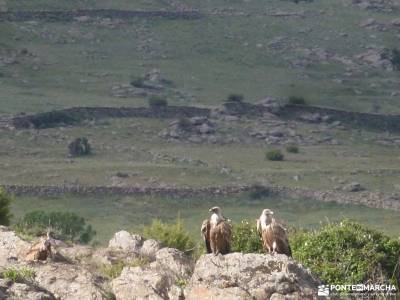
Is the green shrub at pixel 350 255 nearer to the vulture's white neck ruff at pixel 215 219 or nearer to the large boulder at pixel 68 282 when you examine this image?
the vulture's white neck ruff at pixel 215 219

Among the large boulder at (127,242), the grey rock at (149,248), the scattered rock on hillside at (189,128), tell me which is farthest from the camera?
the scattered rock on hillside at (189,128)

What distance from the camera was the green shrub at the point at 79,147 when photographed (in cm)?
5341

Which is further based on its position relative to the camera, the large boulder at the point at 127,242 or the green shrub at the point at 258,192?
the green shrub at the point at 258,192

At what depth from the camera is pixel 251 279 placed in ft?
45.9

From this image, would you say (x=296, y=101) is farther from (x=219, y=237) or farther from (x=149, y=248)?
(x=219, y=237)

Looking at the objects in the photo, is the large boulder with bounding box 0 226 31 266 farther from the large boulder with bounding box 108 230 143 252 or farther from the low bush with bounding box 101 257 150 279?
the large boulder with bounding box 108 230 143 252

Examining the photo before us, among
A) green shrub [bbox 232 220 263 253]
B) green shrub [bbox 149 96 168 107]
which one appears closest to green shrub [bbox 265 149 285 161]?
green shrub [bbox 149 96 168 107]

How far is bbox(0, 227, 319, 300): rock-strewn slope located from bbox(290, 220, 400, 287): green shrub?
1.75 metres

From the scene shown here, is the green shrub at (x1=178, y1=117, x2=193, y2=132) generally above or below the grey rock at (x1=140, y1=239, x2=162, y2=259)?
below

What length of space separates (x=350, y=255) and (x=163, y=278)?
8.55 ft

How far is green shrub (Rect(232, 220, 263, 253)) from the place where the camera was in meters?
19.6

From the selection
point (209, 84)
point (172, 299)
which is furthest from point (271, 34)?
point (172, 299)

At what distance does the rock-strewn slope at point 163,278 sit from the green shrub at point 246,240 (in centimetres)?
112

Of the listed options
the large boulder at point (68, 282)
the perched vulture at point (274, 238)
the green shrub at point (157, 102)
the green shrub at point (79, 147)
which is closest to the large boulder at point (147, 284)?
the large boulder at point (68, 282)
